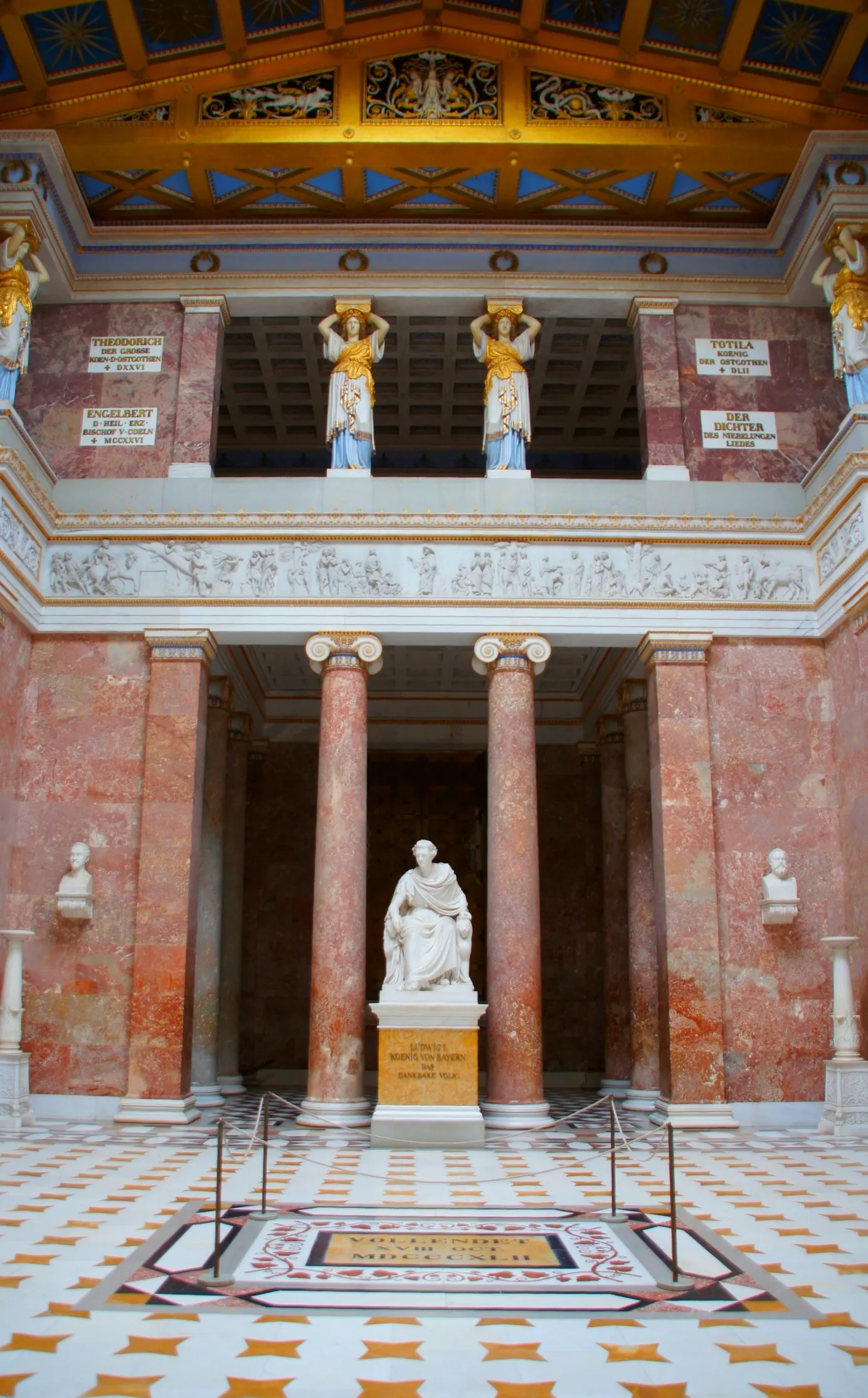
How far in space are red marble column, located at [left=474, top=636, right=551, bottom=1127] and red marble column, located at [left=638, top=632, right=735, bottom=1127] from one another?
1532 millimetres

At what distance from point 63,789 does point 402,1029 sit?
18.0ft

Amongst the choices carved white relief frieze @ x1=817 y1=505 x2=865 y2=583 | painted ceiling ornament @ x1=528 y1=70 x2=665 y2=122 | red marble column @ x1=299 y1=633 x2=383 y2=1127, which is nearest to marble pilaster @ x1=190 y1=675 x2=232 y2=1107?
red marble column @ x1=299 y1=633 x2=383 y2=1127

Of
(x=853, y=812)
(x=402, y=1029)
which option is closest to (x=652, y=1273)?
(x=402, y=1029)

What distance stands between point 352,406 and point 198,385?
7.06 ft

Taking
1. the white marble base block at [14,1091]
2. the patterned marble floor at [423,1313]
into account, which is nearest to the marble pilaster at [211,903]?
the white marble base block at [14,1091]

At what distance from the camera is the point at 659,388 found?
52.4ft

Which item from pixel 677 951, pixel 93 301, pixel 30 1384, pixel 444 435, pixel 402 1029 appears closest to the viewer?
pixel 30 1384

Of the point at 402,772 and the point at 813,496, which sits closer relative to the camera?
the point at 813,496

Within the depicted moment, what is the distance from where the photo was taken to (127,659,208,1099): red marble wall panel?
1360 centimetres

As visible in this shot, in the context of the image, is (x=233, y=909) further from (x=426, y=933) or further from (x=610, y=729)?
(x=610, y=729)

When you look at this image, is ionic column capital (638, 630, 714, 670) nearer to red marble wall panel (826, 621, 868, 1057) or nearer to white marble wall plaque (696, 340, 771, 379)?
red marble wall panel (826, 621, 868, 1057)

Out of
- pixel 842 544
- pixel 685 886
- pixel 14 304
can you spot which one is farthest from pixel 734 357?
pixel 14 304

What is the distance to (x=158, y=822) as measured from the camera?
46.8 ft

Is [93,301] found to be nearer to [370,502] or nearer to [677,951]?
[370,502]
